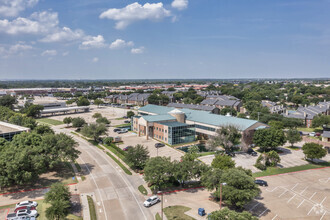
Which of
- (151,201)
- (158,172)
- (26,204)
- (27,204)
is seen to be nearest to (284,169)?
(158,172)

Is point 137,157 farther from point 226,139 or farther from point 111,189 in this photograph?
point 226,139

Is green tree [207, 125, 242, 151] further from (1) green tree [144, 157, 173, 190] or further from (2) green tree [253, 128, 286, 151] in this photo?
(1) green tree [144, 157, 173, 190]

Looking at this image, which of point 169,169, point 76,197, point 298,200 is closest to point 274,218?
point 298,200

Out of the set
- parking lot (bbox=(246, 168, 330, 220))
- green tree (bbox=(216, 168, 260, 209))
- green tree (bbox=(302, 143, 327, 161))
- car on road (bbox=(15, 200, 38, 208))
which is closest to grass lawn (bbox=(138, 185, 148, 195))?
green tree (bbox=(216, 168, 260, 209))

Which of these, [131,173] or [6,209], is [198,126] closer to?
[131,173]

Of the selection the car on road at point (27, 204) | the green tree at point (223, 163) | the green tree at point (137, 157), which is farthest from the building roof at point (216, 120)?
the car on road at point (27, 204)

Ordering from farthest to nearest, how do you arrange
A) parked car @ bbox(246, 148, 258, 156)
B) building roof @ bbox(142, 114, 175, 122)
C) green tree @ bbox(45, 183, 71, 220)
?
building roof @ bbox(142, 114, 175, 122)
parked car @ bbox(246, 148, 258, 156)
green tree @ bbox(45, 183, 71, 220)
